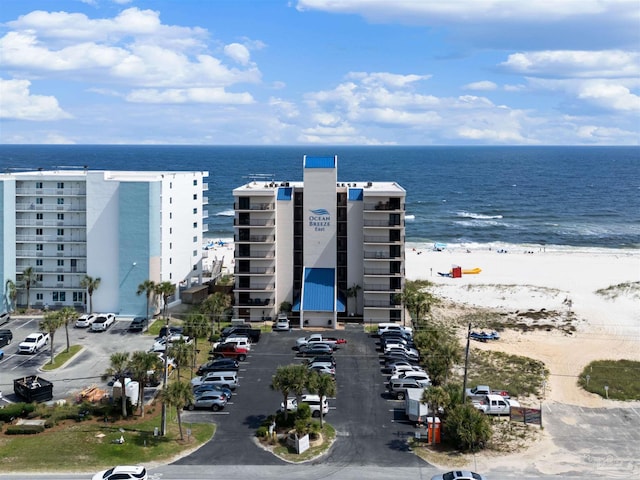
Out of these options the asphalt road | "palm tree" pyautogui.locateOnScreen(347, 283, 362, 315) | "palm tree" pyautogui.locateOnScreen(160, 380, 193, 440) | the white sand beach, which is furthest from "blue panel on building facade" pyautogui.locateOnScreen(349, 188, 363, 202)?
"palm tree" pyautogui.locateOnScreen(160, 380, 193, 440)

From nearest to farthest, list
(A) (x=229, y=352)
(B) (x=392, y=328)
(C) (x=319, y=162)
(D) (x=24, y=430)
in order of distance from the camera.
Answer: (D) (x=24, y=430)
(A) (x=229, y=352)
(B) (x=392, y=328)
(C) (x=319, y=162)

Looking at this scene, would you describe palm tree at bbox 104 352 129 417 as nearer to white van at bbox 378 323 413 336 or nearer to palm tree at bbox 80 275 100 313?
palm tree at bbox 80 275 100 313

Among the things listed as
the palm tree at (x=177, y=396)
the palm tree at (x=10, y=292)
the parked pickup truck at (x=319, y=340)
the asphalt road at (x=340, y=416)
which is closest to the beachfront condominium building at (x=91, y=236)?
the palm tree at (x=10, y=292)

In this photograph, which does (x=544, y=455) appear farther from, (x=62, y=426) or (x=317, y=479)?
(x=62, y=426)

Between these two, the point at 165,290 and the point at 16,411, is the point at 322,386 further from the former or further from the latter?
the point at 165,290

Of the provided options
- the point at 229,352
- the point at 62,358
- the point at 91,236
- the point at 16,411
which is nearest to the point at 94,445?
the point at 16,411

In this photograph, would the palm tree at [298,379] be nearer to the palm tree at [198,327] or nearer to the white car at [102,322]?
the palm tree at [198,327]
